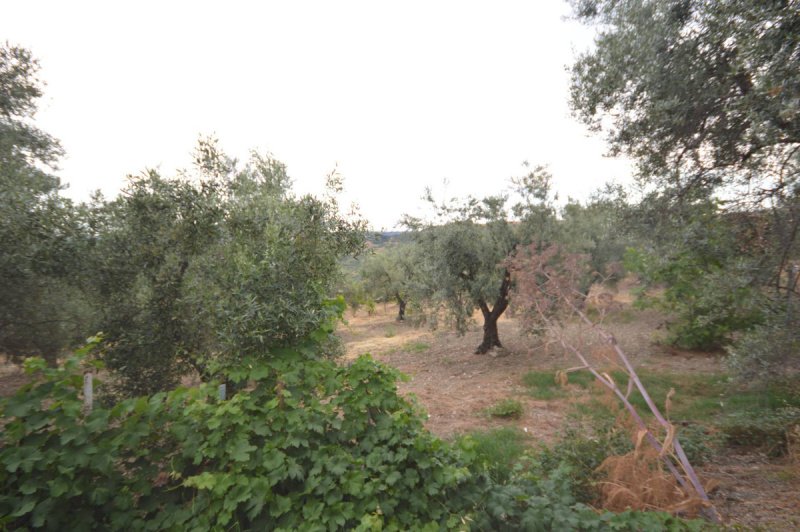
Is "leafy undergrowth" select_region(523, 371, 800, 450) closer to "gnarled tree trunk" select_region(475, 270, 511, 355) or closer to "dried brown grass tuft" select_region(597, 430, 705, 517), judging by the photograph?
"dried brown grass tuft" select_region(597, 430, 705, 517)

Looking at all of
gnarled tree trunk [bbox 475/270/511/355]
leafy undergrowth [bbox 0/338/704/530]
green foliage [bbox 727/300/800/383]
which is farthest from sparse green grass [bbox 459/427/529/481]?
gnarled tree trunk [bbox 475/270/511/355]

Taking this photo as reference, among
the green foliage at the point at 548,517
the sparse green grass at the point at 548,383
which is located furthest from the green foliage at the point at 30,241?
the sparse green grass at the point at 548,383

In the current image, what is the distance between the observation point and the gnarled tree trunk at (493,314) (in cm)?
1277

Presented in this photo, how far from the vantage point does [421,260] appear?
13.6 metres

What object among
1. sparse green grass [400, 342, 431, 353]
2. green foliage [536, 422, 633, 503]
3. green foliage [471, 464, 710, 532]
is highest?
green foliage [471, 464, 710, 532]

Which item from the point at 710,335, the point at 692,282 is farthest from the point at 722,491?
the point at 710,335

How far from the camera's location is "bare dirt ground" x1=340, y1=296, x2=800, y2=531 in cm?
399

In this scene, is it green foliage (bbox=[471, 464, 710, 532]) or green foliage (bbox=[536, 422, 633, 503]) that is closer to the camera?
green foliage (bbox=[471, 464, 710, 532])

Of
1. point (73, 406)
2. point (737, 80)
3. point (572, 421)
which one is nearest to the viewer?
point (73, 406)

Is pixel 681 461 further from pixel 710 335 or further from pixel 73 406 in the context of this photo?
pixel 710 335

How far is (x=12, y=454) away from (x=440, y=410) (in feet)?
25.3

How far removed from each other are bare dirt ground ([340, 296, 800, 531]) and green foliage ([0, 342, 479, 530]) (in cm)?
61

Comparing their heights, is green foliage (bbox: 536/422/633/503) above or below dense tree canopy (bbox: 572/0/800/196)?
below

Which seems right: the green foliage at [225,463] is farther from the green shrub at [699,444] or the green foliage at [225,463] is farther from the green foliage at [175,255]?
the green shrub at [699,444]
